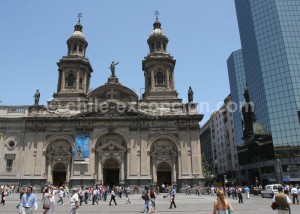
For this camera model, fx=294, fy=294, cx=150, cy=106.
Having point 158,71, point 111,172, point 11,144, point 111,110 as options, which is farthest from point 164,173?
point 11,144

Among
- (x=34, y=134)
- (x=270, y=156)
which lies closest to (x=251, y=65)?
(x=270, y=156)

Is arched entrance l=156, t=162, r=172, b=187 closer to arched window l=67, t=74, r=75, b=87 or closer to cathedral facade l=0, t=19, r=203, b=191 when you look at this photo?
cathedral facade l=0, t=19, r=203, b=191

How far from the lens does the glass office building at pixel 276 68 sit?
60.9 meters

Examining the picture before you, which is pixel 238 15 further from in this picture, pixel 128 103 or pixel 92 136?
pixel 92 136

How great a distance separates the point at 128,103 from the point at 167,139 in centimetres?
914

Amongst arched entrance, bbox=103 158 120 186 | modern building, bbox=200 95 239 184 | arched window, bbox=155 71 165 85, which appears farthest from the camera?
modern building, bbox=200 95 239 184

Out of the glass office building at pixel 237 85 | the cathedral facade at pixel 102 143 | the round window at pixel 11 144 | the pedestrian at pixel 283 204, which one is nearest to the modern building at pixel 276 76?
the glass office building at pixel 237 85

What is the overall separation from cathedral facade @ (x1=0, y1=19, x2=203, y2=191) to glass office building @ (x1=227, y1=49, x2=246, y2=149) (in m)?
33.3

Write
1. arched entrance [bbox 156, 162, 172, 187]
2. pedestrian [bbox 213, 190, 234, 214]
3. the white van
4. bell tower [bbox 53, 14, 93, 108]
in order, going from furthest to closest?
bell tower [bbox 53, 14, 93, 108], arched entrance [bbox 156, 162, 172, 187], the white van, pedestrian [bbox 213, 190, 234, 214]

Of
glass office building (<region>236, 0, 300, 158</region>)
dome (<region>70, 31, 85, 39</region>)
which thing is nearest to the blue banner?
dome (<region>70, 31, 85, 39</region>)

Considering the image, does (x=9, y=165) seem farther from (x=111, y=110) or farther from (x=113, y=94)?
(x=113, y=94)

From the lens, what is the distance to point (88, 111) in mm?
48188

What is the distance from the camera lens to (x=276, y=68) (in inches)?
2589

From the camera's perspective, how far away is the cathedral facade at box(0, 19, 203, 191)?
1803 inches
